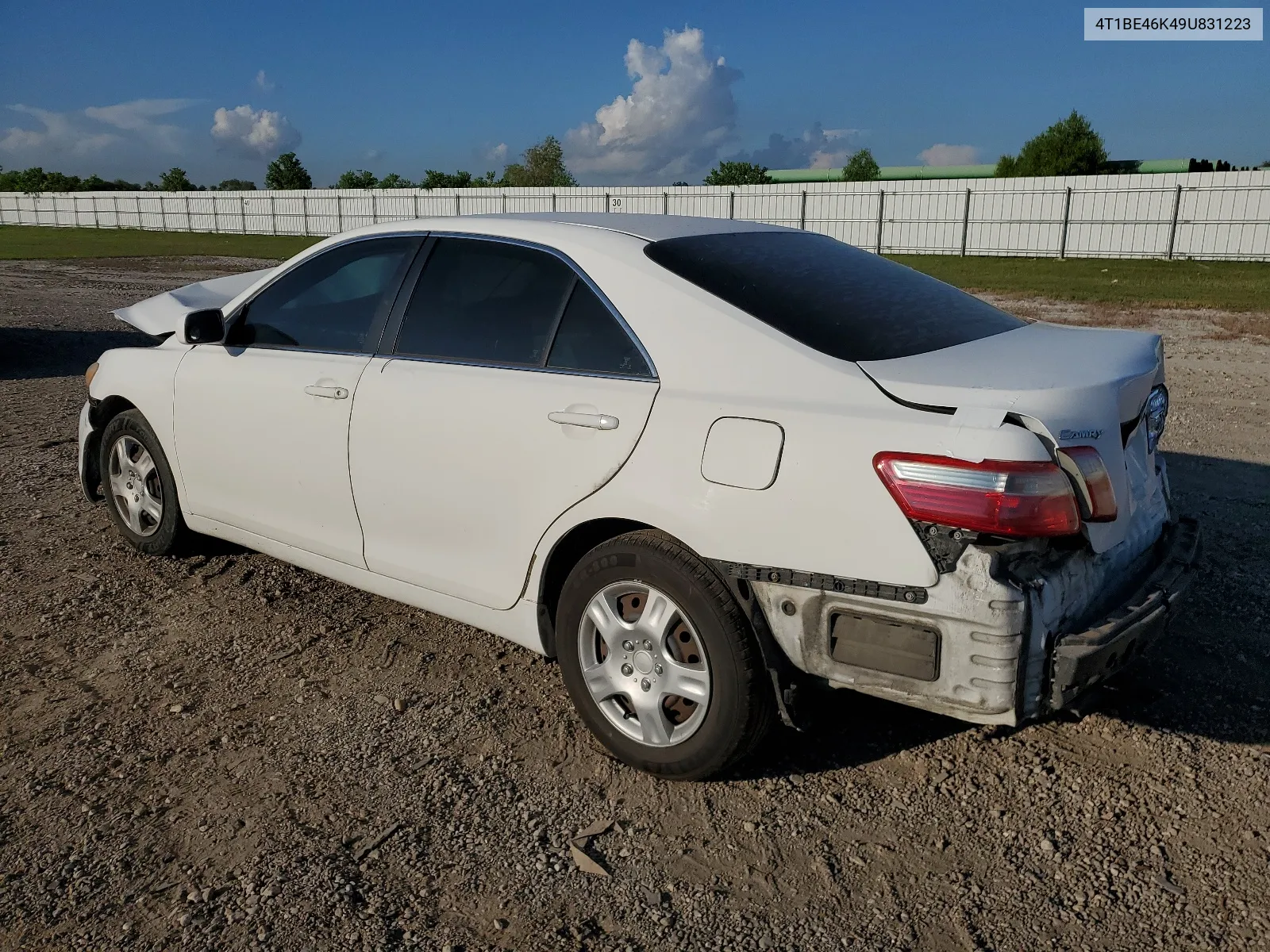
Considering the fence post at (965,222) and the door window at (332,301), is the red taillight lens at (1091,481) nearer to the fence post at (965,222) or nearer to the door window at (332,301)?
the door window at (332,301)

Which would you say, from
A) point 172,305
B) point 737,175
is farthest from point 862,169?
point 172,305

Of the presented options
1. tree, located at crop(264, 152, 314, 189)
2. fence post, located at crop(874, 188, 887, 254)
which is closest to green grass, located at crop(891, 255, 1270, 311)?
fence post, located at crop(874, 188, 887, 254)

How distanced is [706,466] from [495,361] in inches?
38.7

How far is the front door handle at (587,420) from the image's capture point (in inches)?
120

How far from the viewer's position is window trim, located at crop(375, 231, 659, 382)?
3.12 metres

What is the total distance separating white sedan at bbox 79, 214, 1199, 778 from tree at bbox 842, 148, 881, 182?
75151 mm

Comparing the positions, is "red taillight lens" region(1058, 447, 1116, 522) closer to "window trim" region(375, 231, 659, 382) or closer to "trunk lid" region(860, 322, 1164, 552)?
"trunk lid" region(860, 322, 1164, 552)

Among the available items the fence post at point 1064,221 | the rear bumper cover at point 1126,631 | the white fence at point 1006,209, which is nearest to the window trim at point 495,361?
the rear bumper cover at point 1126,631

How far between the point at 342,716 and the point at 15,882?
1.10m

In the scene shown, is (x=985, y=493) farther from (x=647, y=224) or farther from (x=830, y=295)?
(x=647, y=224)

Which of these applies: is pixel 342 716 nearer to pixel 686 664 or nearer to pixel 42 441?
pixel 686 664

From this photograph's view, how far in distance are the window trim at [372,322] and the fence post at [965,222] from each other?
99.0 ft

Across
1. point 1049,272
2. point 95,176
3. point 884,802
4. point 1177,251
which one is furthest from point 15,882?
point 95,176

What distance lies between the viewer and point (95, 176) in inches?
3467
